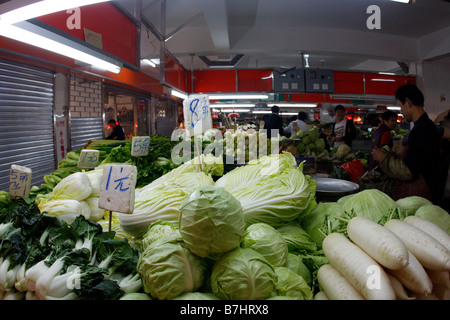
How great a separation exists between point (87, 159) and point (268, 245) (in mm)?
2392

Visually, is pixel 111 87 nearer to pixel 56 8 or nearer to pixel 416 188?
pixel 56 8

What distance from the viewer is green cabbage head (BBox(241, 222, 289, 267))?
1.22 m

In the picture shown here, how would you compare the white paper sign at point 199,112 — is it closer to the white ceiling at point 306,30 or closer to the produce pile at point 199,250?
the produce pile at point 199,250

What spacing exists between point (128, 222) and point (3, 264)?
609 millimetres

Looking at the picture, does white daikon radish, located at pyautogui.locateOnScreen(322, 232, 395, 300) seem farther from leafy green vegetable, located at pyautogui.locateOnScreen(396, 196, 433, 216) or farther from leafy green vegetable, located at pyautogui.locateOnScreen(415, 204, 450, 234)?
leafy green vegetable, located at pyautogui.locateOnScreen(396, 196, 433, 216)

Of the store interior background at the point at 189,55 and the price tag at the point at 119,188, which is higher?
the store interior background at the point at 189,55

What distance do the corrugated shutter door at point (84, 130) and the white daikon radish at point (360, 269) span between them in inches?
220

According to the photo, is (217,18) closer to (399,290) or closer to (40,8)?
(40,8)

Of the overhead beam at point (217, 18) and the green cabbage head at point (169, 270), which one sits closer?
the green cabbage head at point (169, 270)

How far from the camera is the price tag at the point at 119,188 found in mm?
1399

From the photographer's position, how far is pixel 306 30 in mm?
8148

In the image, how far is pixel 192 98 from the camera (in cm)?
239

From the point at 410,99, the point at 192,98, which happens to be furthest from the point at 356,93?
the point at 192,98

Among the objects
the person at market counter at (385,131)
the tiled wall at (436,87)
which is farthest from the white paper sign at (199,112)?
the tiled wall at (436,87)
